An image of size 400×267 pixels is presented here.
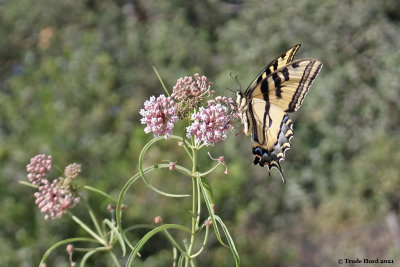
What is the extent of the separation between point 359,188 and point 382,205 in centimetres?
32

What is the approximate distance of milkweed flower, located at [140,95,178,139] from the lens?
1458mm

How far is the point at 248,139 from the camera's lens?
6.17 m

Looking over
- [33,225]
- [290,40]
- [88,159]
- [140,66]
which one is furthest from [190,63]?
[33,225]

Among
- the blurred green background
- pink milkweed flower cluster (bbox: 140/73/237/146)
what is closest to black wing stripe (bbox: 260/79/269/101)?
pink milkweed flower cluster (bbox: 140/73/237/146)

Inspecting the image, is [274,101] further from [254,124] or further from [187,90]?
[187,90]

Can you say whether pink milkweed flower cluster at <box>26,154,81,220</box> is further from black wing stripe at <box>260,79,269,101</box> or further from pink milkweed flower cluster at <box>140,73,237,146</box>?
black wing stripe at <box>260,79,269,101</box>

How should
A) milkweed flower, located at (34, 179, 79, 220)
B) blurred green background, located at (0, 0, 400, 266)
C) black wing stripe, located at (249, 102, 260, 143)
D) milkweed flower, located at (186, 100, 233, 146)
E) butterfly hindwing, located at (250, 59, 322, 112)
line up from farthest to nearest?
1. blurred green background, located at (0, 0, 400, 266)
2. black wing stripe, located at (249, 102, 260, 143)
3. butterfly hindwing, located at (250, 59, 322, 112)
4. milkweed flower, located at (34, 179, 79, 220)
5. milkweed flower, located at (186, 100, 233, 146)

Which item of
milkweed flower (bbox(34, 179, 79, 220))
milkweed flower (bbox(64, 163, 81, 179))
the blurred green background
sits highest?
milkweed flower (bbox(64, 163, 81, 179))

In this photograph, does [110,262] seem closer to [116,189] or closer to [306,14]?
[116,189]

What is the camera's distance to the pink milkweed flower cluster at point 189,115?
4.78ft

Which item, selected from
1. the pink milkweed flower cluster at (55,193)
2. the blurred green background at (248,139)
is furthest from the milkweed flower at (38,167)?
the blurred green background at (248,139)

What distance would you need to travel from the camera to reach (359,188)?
17.6 feet

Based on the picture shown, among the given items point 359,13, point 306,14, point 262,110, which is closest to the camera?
point 262,110

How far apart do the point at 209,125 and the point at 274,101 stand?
691 millimetres
